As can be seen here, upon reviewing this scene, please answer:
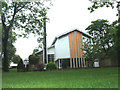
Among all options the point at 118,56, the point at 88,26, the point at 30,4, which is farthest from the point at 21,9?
the point at 88,26

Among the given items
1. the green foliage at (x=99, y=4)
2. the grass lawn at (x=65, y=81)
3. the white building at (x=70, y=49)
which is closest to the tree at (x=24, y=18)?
the green foliage at (x=99, y=4)

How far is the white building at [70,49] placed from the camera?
2141 cm

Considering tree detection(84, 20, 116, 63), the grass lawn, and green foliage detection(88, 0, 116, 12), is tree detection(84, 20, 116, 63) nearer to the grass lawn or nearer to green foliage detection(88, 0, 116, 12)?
green foliage detection(88, 0, 116, 12)

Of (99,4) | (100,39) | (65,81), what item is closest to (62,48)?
(100,39)

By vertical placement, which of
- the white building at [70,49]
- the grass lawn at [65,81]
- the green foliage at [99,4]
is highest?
the green foliage at [99,4]

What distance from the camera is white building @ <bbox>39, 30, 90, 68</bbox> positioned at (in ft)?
70.2

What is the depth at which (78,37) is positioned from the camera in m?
22.2

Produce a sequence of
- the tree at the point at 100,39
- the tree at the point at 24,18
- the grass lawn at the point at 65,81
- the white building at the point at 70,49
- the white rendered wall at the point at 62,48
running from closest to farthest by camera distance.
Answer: the grass lawn at the point at 65,81 → the tree at the point at 24,18 → the tree at the point at 100,39 → the white building at the point at 70,49 → the white rendered wall at the point at 62,48

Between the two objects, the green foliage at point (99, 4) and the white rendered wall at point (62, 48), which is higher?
the green foliage at point (99, 4)

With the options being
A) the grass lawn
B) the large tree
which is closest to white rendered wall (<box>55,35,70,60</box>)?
the large tree

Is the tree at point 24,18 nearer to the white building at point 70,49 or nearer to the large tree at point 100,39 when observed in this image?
the large tree at point 100,39

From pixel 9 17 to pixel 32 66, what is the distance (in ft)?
20.3

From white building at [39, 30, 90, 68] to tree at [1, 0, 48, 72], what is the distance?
8006 mm

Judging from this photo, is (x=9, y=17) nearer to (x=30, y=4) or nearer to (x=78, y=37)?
(x=30, y=4)
